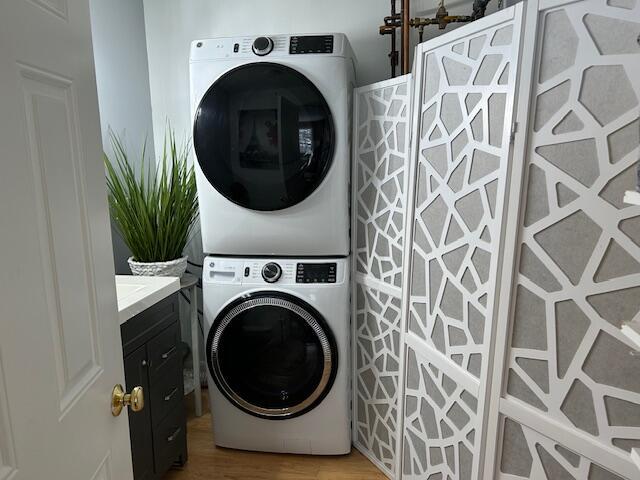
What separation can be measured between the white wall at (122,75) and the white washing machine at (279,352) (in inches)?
28.5

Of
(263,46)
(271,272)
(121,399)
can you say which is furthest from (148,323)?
(263,46)

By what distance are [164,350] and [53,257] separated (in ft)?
4.06

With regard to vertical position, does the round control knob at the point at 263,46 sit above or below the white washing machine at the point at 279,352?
above

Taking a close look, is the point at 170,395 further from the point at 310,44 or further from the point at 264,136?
the point at 310,44

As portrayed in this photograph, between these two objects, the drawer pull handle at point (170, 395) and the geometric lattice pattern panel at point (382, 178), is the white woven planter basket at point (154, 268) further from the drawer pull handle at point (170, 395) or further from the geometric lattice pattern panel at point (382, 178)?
the geometric lattice pattern panel at point (382, 178)

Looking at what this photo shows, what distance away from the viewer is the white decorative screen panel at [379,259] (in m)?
1.75

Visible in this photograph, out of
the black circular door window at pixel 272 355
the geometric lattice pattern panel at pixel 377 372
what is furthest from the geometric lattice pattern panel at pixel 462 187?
the black circular door window at pixel 272 355

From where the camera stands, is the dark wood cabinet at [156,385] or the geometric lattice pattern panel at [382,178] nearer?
the dark wood cabinet at [156,385]

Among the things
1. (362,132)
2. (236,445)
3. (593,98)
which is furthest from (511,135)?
(236,445)

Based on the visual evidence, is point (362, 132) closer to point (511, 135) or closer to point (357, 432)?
point (511, 135)

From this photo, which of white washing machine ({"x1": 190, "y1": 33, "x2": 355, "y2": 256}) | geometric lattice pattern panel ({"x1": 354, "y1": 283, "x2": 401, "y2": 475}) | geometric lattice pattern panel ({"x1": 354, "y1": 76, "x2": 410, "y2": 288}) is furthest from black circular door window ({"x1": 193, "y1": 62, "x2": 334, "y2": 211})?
geometric lattice pattern panel ({"x1": 354, "y1": 283, "x2": 401, "y2": 475})

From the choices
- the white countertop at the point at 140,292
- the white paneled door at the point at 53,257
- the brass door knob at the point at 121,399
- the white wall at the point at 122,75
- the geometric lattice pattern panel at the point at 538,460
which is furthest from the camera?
the white wall at the point at 122,75

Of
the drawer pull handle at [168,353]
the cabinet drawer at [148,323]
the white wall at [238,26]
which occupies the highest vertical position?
the white wall at [238,26]

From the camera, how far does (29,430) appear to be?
578 mm
